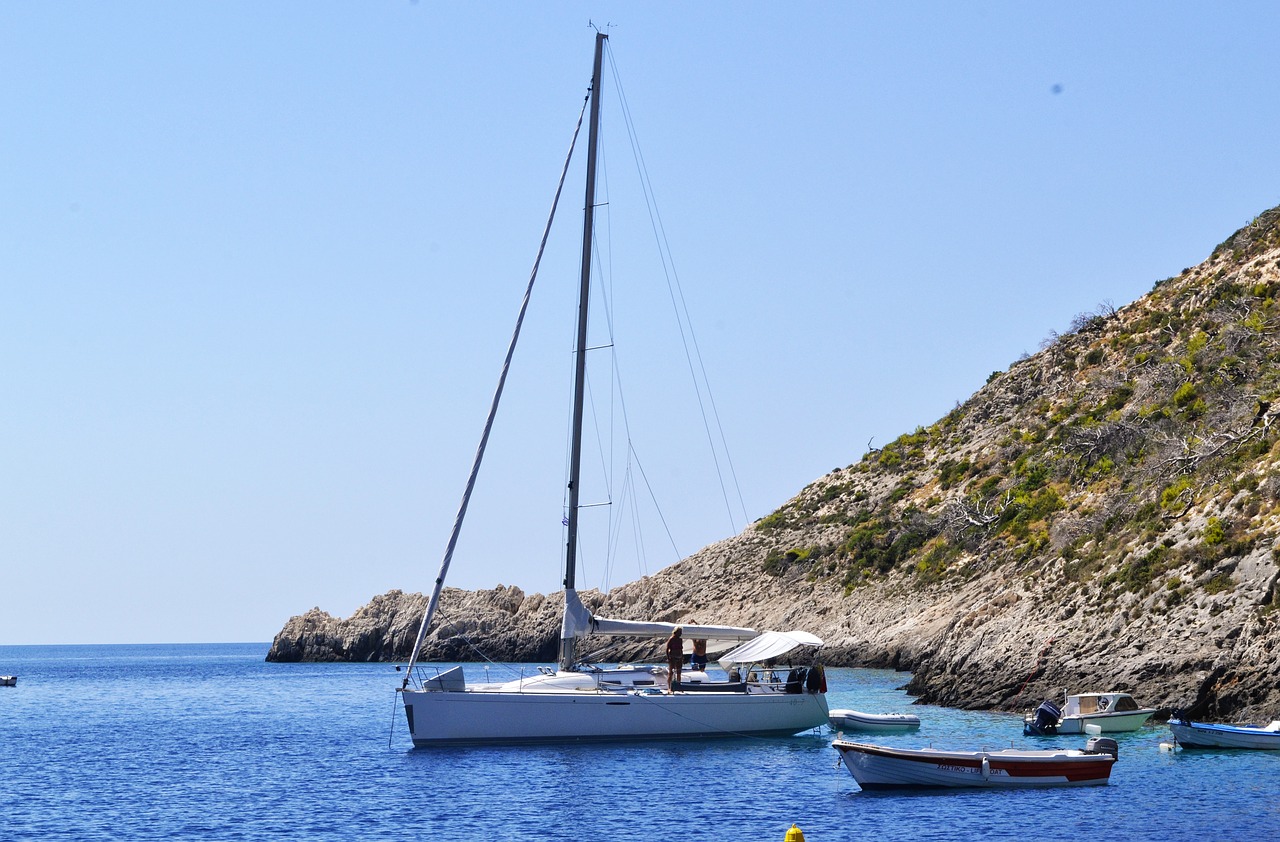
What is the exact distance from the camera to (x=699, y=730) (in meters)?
40.0

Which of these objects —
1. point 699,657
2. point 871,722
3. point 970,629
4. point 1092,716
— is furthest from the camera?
point 970,629

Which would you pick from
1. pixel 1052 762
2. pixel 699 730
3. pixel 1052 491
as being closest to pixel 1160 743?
pixel 1052 762

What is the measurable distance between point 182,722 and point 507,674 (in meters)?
29.3

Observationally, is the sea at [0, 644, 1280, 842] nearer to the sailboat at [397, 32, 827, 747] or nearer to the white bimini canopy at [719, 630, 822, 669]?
the sailboat at [397, 32, 827, 747]

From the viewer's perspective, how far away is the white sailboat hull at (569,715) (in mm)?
37594

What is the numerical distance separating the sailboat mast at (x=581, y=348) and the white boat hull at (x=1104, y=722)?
15573mm

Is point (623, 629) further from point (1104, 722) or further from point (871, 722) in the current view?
point (1104, 722)

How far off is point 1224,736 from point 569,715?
18228 millimetres

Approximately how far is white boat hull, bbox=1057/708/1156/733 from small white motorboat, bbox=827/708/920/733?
5.29 meters

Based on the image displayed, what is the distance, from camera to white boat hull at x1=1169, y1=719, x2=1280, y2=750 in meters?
35.9

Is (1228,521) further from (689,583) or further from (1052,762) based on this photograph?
(689,583)

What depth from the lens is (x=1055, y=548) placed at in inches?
2625

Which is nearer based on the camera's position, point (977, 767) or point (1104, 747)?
point (977, 767)

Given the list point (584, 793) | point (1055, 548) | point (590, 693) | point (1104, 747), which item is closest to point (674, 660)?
point (590, 693)
